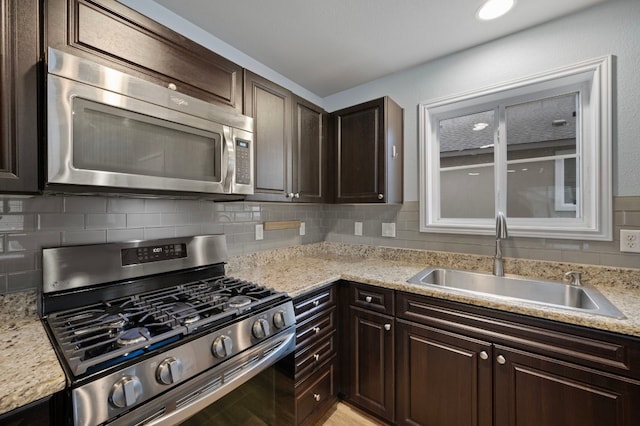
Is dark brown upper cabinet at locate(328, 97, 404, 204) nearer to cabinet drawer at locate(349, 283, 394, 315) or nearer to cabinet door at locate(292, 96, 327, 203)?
cabinet door at locate(292, 96, 327, 203)

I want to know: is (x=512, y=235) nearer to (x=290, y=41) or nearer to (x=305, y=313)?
(x=305, y=313)

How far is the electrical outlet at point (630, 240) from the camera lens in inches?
56.5

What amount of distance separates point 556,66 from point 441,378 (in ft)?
6.38

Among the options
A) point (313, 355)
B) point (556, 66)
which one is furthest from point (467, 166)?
point (313, 355)

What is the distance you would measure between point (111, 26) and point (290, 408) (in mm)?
1882

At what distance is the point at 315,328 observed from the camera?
5.23 ft

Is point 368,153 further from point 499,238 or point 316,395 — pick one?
point 316,395

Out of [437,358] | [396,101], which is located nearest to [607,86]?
[396,101]

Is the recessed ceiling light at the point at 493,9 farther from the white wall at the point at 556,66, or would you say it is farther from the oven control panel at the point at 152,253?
the oven control panel at the point at 152,253

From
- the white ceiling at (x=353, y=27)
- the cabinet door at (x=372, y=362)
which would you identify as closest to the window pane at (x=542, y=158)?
the white ceiling at (x=353, y=27)

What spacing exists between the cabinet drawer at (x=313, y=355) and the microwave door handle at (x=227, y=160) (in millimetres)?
950

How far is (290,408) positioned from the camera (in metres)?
1.37

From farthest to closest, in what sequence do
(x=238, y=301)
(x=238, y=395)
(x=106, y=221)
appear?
(x=106, y=221) → (x=238, y=301) → (x=238, y=395)

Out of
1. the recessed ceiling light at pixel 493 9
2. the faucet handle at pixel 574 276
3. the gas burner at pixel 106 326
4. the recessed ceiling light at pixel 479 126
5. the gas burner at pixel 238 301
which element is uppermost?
the recessed ceiling light at pixel 493 9
